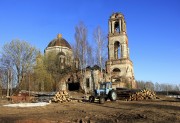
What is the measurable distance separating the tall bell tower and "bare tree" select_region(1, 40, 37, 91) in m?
13.3

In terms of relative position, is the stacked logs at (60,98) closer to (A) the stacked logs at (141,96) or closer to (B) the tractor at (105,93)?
(B) the tractor at (105,93)

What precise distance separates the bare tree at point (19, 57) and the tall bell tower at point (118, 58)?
43.8 feet

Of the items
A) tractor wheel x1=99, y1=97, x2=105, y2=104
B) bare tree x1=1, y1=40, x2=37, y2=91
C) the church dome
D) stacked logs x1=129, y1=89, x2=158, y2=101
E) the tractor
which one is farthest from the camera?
the church dome

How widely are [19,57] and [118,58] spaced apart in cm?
1677

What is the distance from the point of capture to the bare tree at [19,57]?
134ft

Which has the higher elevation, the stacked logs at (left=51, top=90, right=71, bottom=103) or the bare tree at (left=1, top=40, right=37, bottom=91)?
the bare tree at (left=1, top=40, right=37, bottom=91)

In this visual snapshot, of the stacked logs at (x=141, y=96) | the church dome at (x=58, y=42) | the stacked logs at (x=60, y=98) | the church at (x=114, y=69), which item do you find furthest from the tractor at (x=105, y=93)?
the church dome at (x=58, y=42)

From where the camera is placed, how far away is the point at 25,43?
4181cm

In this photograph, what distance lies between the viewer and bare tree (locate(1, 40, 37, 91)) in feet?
134

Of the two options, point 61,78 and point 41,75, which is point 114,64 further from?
point 41,75

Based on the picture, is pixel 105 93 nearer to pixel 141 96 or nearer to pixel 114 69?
pixel 141 96

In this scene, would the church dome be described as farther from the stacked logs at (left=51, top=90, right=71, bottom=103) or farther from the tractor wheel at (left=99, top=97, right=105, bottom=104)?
the tractor wheel at (left=99, top=97, right=105, bottom=104)

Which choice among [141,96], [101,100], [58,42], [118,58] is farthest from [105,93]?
[58,42]

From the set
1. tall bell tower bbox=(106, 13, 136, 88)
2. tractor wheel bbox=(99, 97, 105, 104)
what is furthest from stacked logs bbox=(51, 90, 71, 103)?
tall bell tower bbox=(106, 13, 136, 88)
